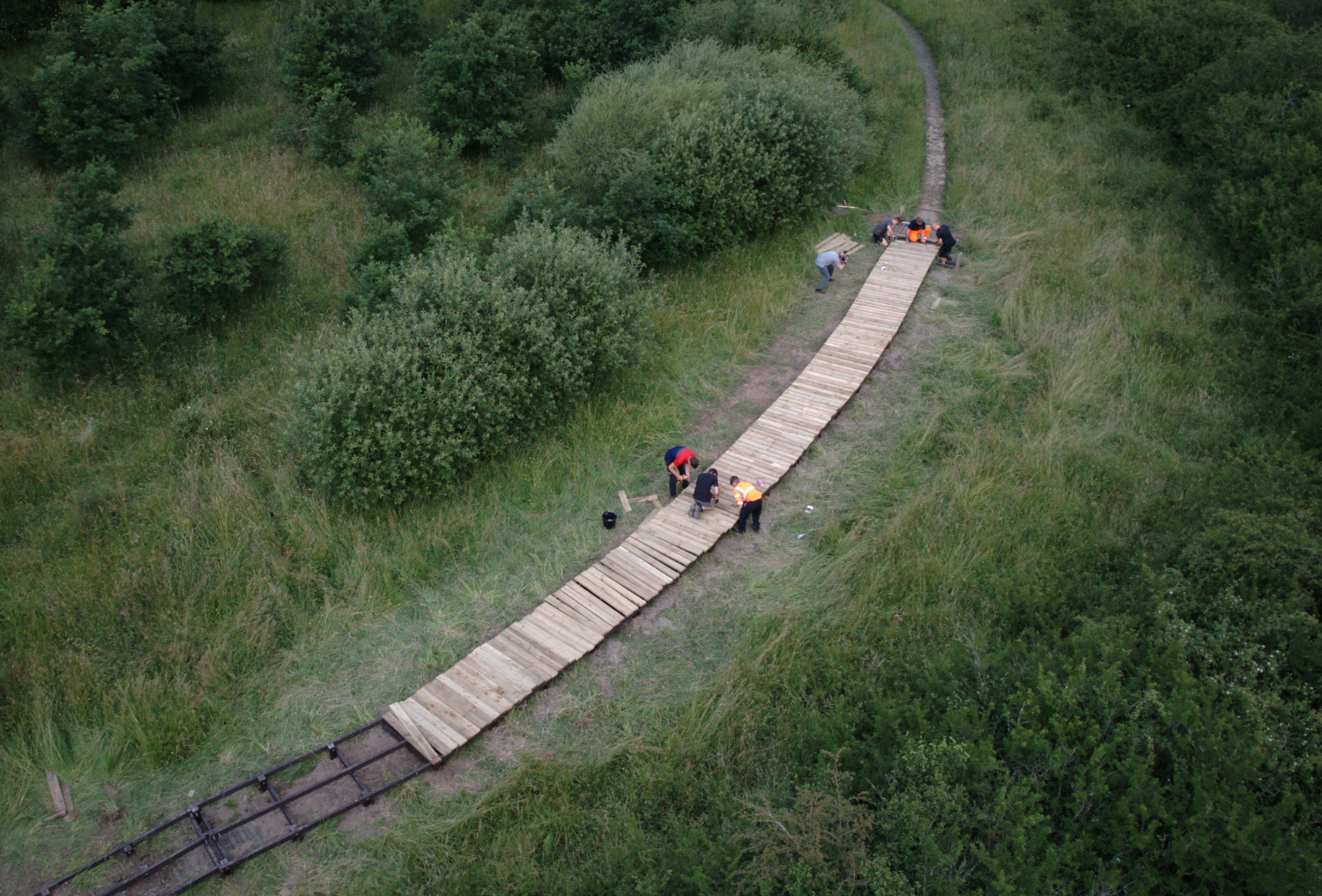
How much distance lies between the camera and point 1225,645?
26.8ft

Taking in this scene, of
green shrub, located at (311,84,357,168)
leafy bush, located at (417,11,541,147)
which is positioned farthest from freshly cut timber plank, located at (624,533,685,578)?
green shrub, located at (311,84,357,168)

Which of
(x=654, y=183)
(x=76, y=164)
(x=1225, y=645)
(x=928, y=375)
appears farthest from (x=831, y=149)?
(x=76, y=164)

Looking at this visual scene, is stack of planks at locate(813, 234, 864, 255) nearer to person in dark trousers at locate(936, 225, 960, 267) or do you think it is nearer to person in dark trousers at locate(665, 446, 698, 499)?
person in dark trousers at locate(936, 225, 960, 267)

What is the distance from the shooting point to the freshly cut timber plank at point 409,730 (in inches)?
322

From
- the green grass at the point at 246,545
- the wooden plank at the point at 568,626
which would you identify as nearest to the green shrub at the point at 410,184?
the green grass at the point at 246,545

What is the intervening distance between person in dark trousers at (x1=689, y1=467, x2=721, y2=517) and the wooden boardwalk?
0.10 meters

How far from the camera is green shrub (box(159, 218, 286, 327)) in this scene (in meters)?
14.6

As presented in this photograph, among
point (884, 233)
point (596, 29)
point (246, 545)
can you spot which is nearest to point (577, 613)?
point (246, 545)

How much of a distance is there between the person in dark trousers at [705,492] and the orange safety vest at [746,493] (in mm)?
345

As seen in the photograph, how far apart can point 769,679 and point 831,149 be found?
1213 centimetres

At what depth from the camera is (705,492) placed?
10531 millimetres

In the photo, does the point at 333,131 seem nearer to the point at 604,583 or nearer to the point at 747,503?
the point at 604,583

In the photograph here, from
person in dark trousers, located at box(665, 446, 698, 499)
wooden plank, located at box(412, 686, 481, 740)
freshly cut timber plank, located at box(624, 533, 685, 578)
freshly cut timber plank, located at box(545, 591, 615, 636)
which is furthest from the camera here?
person in dark trousers, located at box(665, 446, 698, 499)

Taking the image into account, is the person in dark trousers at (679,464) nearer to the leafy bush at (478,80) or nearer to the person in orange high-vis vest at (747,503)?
the person in orange high-vis vest at (747,503)
